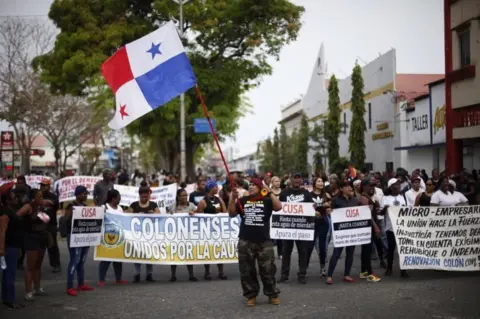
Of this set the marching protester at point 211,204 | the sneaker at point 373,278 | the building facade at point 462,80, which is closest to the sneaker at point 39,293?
the marching protester at point 211,204

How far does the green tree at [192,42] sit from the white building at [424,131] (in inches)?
288

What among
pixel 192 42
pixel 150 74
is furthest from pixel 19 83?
pixel 150 74

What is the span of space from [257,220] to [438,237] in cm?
391

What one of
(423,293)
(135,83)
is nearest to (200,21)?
(135,83)

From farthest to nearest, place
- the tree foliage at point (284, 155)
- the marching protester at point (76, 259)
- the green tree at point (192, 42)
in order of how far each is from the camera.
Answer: the tree foliage at point (284, 155)
the green tree at point (192, 42)
the marching protester at point (76, 259)

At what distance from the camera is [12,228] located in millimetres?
9164

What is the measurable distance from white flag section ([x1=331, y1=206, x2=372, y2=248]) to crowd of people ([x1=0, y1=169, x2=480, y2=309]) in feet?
0.36

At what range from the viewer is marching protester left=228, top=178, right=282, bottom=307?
929cm

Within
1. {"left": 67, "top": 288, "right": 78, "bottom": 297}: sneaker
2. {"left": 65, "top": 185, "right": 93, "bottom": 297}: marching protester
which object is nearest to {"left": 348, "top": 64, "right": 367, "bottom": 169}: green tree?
{"left": 65, "top": 185, "right": 93, "bottom": 297}: marching protester

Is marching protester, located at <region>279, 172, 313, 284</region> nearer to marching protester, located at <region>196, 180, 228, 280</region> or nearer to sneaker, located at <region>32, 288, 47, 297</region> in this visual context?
marching protester, located at <region>196, 180, 228, 280</region>

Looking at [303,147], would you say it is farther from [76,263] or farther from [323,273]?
[76,263]

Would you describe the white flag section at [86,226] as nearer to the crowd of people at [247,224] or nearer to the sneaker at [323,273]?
the crowd of people at [247,224]

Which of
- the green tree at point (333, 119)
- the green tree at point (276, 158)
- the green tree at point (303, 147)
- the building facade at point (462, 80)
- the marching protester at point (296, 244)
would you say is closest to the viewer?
the marching protester at point (296, 244)

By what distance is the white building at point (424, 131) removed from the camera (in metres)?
29.1
